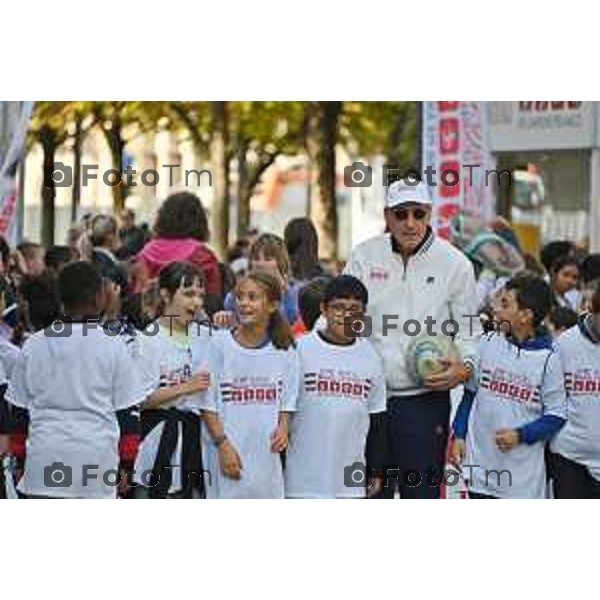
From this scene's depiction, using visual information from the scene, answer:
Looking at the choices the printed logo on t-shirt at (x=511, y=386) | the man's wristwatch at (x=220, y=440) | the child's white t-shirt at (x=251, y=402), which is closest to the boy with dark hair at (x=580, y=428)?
the printed logo on t-shirt at (x=511, y=386)

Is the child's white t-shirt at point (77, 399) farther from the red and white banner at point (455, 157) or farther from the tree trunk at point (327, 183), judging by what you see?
the tree trunk at point (327, 183)

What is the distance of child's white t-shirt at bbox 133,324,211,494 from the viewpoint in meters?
7.12

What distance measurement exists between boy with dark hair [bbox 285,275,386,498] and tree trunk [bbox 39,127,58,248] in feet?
13.4

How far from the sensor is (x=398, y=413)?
7.27m

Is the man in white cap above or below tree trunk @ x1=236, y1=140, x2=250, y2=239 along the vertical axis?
below

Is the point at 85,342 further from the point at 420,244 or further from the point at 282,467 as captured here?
the point at 420,244

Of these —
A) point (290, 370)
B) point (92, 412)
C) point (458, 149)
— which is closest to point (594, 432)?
point (290, 370)

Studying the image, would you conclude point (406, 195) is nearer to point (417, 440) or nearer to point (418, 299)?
point (418, 299)

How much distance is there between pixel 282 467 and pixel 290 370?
0.44 m

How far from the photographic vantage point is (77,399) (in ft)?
22.2

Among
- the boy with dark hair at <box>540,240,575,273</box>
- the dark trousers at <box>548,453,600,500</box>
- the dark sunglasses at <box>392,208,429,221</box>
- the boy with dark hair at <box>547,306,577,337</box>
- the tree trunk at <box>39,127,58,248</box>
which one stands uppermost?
the tree trunk at <box>39,127,58,248</box>

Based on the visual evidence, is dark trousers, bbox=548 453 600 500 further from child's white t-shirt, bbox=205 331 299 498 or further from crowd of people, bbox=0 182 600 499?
child's white t-shirt, bbox=205 331 299 498

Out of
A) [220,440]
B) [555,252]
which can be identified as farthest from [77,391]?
[555,252]

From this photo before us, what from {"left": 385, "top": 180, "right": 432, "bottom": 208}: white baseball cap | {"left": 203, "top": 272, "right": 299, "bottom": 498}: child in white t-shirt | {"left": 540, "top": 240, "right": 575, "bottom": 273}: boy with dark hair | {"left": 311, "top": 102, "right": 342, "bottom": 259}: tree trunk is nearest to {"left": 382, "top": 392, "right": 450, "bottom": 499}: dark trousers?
{"left": 203, "top": 272, "right": 299, "bottom": 498}: child in white t-shirt
